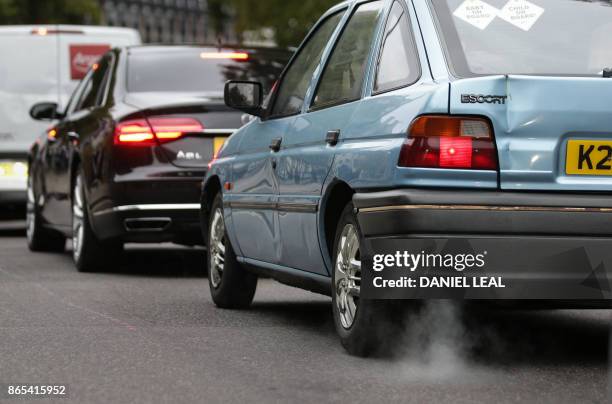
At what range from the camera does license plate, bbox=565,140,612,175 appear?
5.97m

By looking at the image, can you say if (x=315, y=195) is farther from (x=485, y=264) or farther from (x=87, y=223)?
(x=87, y=223)

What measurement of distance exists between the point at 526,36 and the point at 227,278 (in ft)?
10.0

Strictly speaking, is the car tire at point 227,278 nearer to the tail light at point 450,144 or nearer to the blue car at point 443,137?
the blue car at point 443,137

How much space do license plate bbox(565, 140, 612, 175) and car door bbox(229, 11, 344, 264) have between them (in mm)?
1919

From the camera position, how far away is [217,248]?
912 centimetres

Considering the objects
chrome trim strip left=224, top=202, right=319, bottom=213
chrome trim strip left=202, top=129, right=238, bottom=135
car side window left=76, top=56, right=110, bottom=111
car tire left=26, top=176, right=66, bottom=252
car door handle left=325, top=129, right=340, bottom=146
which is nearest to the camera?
car door handle left=325, top=129, right=340, bottom=146

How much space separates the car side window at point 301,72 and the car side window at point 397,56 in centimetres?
88

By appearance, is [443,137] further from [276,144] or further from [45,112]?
Result: [45,112]

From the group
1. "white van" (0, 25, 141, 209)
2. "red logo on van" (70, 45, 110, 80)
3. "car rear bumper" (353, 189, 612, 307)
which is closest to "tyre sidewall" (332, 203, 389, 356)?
"car rear bumper" (353, 189, 612, 307)

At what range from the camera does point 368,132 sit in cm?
634

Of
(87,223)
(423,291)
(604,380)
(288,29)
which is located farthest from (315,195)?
(288,29)

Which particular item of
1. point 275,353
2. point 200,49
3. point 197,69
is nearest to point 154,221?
point 197,69

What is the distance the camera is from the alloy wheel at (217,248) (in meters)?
9.02

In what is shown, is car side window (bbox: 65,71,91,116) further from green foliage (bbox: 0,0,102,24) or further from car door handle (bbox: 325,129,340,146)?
green foliage (bbox: 0,0,102,24)
